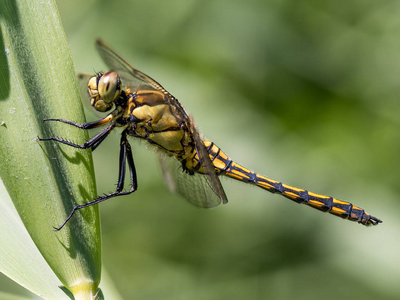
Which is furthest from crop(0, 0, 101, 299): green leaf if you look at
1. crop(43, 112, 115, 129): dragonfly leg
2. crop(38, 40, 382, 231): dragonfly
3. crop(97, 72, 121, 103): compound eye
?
crop(97, 72, 121, 103): compound eye

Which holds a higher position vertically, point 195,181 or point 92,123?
point 195,181

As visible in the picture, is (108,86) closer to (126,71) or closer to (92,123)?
(126,71)

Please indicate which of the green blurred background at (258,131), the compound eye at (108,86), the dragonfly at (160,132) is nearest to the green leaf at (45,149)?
the dragonfly at (160,132)

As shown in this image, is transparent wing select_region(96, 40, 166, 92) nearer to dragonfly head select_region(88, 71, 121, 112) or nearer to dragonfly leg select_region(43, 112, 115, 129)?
dragonfly head select_region(88, 71, 121, 112)

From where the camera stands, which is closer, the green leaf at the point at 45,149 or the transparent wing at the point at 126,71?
the green leaf at the point at 45,149

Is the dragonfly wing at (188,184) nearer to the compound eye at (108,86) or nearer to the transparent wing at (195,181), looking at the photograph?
the transparent wing at (195,181)

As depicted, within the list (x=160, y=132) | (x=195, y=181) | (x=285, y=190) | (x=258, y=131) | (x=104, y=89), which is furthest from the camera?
(x=258, y=131)

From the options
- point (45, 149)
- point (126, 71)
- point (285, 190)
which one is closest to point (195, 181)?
point (285, 190)

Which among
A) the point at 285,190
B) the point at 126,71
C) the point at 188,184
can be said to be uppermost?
the point at 285,190
